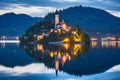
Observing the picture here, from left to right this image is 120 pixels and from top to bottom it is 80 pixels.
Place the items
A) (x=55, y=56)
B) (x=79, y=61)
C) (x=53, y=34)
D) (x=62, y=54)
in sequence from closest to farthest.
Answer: (x=79, y=61) < (x=55, y=56) < (x=62, y=54) < (x=53, y=34)

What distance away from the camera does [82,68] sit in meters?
9.02

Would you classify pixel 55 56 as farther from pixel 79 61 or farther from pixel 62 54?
pixel 79 61

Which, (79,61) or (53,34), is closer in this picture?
(79,61)

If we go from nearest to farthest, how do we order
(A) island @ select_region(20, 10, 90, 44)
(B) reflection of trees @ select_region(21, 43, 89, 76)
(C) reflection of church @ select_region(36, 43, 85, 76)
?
(B) reflection of trees @ select_region(21, 43, 89, 76) → (C) reflection of church @ select_region(36, 43, 85, 76) → (A) island @ select_region(20, 10, 90, 44)

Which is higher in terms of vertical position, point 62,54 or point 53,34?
point 62,54

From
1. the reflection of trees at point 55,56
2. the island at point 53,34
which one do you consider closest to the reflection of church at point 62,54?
the reflection of trees at point 55,56

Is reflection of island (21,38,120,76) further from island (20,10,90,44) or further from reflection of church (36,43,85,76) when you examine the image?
island (20,10,90,44)

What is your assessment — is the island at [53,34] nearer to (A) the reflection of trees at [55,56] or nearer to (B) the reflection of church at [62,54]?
(B) the reflection of church at [62,54]

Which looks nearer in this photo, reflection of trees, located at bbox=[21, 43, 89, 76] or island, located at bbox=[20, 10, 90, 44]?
reflection of trees, located at bbox=[21, 43, 89, 76]

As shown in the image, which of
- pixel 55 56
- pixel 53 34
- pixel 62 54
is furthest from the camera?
pixel 53 34

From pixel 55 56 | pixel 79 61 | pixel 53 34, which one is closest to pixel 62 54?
pixel 55 56

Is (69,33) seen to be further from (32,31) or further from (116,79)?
(116,79)

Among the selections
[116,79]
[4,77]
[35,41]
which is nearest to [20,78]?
[4,77]

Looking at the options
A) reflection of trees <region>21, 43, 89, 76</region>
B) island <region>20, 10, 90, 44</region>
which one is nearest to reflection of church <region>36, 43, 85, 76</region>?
reflection of trees <region>21, 43, 89, 76</region>
